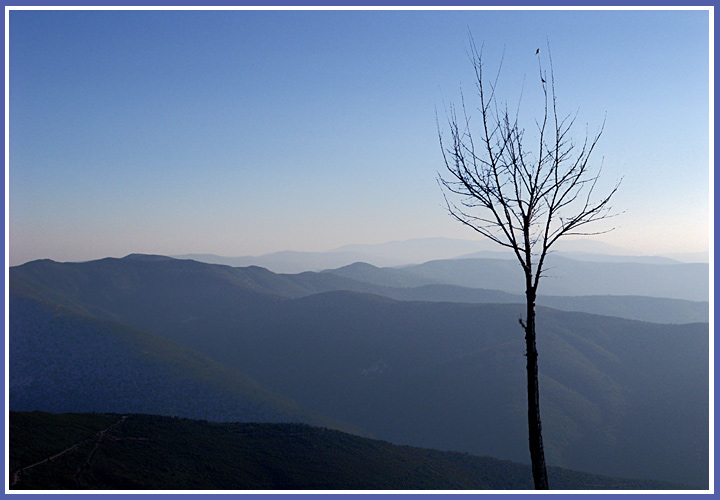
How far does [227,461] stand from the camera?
935 inches

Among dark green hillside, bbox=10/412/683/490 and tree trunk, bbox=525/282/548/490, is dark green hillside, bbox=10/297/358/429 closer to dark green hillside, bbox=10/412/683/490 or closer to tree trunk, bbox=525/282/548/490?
dark green hillside, bbox=10/412/683/490

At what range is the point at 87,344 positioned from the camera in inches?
2618

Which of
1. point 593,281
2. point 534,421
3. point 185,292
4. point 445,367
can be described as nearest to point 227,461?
point 534,421

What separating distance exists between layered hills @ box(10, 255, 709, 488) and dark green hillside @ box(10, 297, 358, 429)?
1.62ft

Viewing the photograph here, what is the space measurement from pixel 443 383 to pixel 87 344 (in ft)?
138

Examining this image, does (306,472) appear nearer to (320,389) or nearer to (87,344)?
(320,389)

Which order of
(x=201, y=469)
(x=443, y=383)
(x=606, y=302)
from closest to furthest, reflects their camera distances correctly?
(x=201, y=469), (x=443, y=383), (x=606, y=302)

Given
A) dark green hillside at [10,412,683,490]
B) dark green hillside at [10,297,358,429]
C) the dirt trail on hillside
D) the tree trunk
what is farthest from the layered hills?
the tree trunk

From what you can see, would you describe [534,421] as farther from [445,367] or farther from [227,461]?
[445,367]

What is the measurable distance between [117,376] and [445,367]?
1445 inches

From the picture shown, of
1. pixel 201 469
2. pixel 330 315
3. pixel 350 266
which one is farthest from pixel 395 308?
pixel 350 266

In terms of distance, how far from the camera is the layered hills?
163ft

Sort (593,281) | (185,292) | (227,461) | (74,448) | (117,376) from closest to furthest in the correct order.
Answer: (74,448) → (227,461) → (117,376) → (185,292) → (593,281)

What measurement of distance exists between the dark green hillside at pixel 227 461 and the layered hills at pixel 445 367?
19343mm
